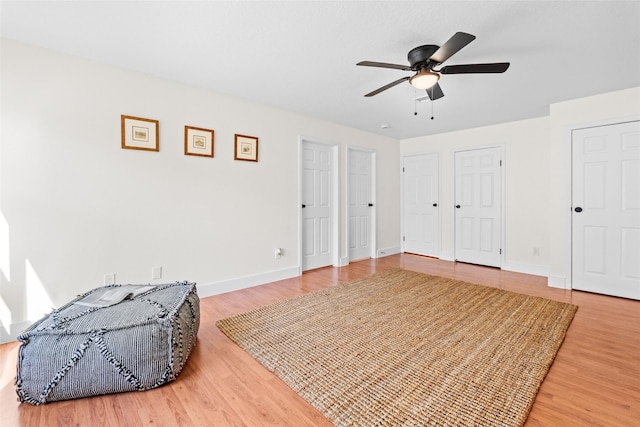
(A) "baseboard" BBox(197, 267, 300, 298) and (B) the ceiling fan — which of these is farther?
(A) "baseboard" BBox(197, 267, 300, 298)

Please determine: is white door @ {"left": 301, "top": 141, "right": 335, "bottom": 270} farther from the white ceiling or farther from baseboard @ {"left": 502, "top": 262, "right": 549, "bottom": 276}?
A: baseboard @ {"left": 502, "top": 262, "right": 549, "bottom": 276}

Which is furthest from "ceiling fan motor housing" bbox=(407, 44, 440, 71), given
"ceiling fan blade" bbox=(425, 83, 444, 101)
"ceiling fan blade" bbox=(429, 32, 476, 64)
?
"ceiling fan blade" bbox=(425, 83, 444, 101)

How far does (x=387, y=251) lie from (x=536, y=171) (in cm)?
274

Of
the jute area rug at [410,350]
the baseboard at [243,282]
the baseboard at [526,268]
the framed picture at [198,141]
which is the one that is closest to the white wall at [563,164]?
the baseboard at [526,268]

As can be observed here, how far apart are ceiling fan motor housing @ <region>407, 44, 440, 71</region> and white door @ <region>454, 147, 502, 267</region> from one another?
3.14m

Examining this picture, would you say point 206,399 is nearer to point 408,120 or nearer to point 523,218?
point 408,120

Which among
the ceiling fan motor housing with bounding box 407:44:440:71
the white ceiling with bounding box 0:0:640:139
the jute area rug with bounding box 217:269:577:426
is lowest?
the jute area rug with bounding box 217:269:577:426

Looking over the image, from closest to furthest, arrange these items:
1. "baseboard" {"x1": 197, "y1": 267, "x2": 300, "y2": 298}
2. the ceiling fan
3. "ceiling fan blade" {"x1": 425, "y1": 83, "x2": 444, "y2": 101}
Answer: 1. the ceiling fan
2. "ceiling fan blade" {"x1": 425, "y1": 83, "x2": 444, "y2": 101}
3. "baseboard" {"x1": 197, "y1": 267, "x2": 300, "y2": 298}

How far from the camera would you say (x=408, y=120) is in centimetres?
432

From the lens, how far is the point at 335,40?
214 centimetres

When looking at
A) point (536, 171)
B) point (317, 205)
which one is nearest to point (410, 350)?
point (317, 205)

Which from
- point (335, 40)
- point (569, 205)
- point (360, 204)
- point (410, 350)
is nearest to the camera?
point (410, 350)

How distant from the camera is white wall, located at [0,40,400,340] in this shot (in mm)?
2227

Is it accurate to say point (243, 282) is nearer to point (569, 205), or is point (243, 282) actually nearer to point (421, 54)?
point (421, 54)
